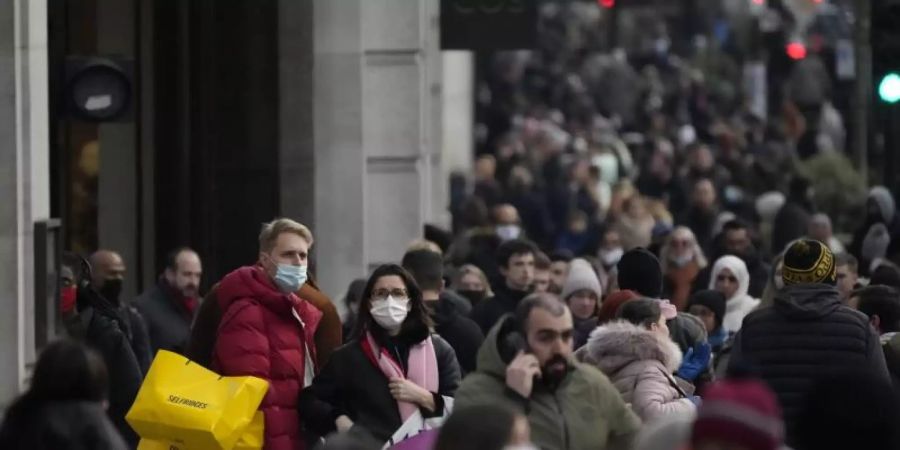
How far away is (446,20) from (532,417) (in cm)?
1476

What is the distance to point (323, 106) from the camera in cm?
2112

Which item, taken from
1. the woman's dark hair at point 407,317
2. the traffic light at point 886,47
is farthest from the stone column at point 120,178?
the woman's dark hair at point 407,317

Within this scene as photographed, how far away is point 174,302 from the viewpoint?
16031 millimetres

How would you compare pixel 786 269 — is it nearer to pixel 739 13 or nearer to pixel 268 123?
pixel 268 123

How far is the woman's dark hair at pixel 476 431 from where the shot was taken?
792 cm

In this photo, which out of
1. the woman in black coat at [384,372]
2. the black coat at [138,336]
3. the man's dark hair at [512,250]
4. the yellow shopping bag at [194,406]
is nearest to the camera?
the woman in black coat at [384,372]

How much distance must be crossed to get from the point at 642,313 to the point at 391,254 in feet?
35.1

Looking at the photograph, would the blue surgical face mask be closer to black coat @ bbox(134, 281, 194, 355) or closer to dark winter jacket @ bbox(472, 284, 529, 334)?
black coat @ bbox(134, 281, 194, 355)

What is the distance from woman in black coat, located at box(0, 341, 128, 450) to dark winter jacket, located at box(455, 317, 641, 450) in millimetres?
1300

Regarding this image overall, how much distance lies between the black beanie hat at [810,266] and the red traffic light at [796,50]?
102ft

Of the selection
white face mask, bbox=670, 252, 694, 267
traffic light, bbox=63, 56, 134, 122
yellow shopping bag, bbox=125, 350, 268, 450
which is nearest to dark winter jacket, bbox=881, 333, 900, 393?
yellow shopping bag, bbox=125, 350, 268, 450

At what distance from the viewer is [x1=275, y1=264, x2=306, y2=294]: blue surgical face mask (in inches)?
498

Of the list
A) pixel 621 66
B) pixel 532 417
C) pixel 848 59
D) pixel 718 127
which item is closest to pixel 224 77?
pixel 532 417

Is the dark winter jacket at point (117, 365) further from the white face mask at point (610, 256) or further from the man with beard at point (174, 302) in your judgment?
the white face mask at point (610, 256)
